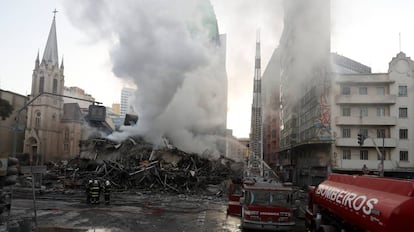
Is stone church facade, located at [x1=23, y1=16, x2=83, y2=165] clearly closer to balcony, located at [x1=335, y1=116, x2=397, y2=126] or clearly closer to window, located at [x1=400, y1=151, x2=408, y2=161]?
balcony, located at [x1=335, y1=116, x2=397, y2=126]

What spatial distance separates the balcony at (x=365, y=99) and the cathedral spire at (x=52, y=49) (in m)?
65.6

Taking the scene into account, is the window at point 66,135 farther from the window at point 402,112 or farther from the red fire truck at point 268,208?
the red fire truck at point 268,208

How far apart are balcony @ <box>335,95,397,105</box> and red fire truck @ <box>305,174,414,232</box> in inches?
1121

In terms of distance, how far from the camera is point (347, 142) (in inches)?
1491

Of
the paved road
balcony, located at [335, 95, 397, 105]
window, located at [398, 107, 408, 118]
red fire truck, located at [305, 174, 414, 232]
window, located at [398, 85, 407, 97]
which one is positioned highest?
window, located at [398, 85, 407, 97]

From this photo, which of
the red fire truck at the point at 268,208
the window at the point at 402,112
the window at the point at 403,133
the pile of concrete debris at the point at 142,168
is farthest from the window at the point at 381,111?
the red fire truck at the point at 268,208

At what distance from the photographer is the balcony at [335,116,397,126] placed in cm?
3716

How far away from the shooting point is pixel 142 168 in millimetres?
32750

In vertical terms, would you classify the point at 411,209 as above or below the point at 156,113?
below

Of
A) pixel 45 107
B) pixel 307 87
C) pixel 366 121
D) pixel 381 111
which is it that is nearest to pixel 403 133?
pixel 381 111

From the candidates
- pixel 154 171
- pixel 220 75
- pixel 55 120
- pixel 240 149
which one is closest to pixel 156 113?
pixel 154 171

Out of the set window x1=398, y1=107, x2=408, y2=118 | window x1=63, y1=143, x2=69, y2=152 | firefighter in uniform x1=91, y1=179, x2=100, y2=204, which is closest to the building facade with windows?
window x1=398, y1=107, x2=408, y2=118

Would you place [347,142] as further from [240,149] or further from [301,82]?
[240,149]

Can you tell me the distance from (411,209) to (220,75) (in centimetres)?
4193
